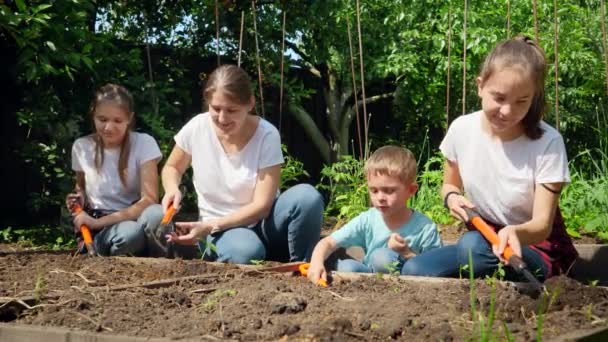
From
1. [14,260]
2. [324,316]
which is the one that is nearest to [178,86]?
[14,260]

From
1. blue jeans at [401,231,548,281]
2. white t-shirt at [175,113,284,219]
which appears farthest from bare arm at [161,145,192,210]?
blue jeans at [401,231,548,281]

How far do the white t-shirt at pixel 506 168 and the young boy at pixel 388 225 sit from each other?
27cm

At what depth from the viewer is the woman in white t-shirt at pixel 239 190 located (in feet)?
13.8

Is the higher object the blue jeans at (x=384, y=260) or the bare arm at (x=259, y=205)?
the bare arm at (x=259, y=205)

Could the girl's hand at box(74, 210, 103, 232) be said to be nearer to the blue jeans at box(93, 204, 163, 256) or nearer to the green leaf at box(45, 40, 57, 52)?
the blue jeans at box(93, 204, 163, 256)

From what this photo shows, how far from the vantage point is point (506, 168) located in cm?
356

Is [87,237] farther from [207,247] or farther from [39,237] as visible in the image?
[39,237]

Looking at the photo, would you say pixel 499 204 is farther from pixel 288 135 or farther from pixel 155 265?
pixel 288 135

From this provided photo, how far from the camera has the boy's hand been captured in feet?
12.4

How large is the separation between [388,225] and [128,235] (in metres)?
1.31

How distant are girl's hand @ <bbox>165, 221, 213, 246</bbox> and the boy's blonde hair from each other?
78cm

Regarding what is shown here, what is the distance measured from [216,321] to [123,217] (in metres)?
1.94

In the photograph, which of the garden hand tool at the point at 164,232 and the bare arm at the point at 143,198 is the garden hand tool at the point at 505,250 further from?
the bare arm at the point at 143,198

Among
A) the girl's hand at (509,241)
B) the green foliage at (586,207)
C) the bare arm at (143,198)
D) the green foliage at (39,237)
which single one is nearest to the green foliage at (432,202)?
the green foliage at (586,207)
